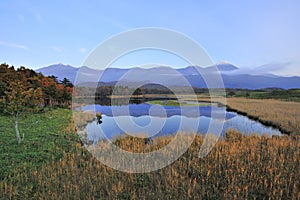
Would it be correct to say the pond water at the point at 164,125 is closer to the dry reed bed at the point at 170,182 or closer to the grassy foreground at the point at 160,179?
the grassy foreground at the point at 160,179

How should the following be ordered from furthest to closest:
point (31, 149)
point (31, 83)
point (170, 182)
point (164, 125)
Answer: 1. point (31, 83)
2. point (164, 125)
3. point (31, 149)
4. point (170, 182)

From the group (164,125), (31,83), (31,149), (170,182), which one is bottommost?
(164,125)

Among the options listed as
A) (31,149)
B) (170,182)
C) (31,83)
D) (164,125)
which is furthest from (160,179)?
(31,83)

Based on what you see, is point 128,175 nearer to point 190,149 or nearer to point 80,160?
point 80,160

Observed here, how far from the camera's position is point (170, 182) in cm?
516

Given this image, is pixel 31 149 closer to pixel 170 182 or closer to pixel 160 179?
pixel 160 179

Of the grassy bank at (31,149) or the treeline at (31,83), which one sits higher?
the treeline at (31,83)

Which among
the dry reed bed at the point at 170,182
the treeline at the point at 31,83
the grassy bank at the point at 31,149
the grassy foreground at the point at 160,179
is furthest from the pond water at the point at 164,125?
the treeline at the point at 31,83

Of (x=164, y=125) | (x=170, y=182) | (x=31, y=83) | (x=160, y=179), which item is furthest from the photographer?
(x=31, y=83)

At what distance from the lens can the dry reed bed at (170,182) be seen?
4.68 metres

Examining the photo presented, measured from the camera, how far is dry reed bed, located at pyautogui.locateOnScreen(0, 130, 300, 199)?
468 centimetres

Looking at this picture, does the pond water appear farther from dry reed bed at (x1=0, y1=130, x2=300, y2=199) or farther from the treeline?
the treeline

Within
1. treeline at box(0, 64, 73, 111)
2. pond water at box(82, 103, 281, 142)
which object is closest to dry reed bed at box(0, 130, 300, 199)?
pond water at box(82, 103, 281, 142)

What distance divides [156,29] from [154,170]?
506 centimetres
